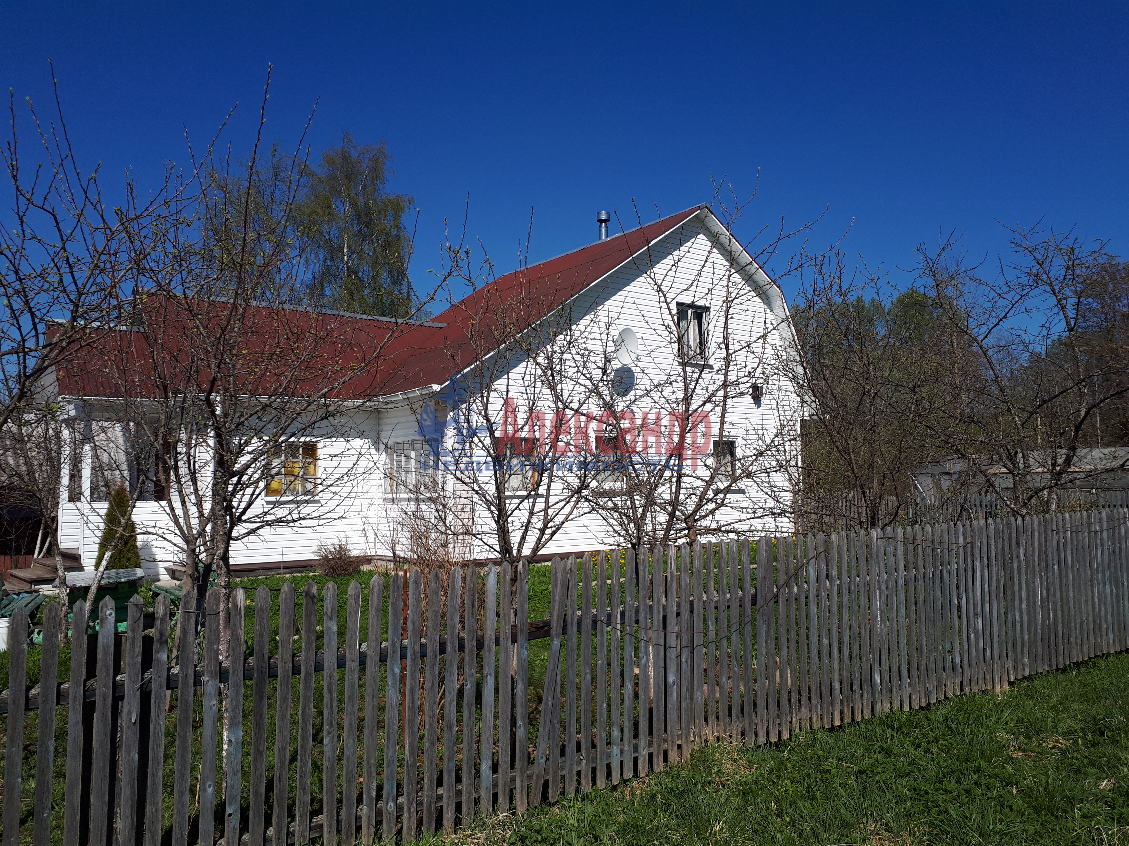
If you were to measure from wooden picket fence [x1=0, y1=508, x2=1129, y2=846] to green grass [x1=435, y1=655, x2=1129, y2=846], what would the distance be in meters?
0.22

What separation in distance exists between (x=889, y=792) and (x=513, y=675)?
222 centimetres

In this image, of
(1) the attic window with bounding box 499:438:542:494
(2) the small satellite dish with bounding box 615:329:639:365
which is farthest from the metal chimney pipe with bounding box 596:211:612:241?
(1) the attic window with bounding box 499:438:542:494

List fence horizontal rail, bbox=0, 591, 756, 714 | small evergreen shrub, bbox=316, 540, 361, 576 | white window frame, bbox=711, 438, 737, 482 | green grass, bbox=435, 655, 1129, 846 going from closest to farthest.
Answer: fence horizontal rail, bbox=0, 591, 756, 714 → green grass, bbox=435, 655, 1129, 846 → white window frame, bbox=711, 438, 737, 482 → small evergreen shrub, bbox=316, 540, 361, 576

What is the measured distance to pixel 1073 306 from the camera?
24.8 feet

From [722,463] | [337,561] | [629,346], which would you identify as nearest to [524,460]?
[722,463]

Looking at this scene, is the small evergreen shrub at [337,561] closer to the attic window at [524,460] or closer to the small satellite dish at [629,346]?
the small satellite dish at [629,346]

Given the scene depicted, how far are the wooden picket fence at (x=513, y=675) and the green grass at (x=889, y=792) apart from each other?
0.22m

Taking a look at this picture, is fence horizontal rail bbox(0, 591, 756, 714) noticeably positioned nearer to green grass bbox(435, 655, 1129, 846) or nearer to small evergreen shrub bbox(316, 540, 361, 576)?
green grass bbox(435, 655, 1129, 846)

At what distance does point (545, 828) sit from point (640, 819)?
50 cm

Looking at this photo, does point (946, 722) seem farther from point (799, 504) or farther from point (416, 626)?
point (416, 626)

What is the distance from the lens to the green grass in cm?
372

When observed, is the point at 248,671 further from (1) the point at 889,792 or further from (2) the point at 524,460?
(1) the point at 889,792

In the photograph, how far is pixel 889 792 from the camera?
419cm

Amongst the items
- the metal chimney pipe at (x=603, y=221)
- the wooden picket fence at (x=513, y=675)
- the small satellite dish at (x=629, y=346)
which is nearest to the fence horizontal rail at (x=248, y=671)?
the wooden picket fence at (x=513, y=675)
